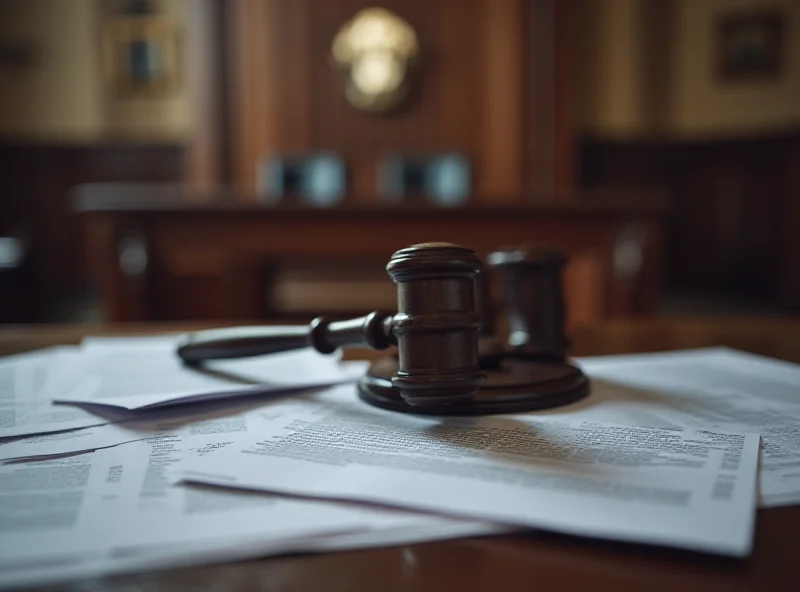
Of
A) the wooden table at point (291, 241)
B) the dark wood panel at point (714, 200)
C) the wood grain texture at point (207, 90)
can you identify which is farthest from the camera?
the dark wood panel at point (714, 200)

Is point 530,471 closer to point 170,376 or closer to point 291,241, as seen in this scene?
point 170,376

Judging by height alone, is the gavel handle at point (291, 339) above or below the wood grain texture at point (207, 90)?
below

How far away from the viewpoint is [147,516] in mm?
271

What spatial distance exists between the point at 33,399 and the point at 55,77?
201 inches

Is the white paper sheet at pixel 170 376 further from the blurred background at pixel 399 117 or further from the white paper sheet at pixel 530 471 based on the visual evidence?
the blurred background at pixel 399 117

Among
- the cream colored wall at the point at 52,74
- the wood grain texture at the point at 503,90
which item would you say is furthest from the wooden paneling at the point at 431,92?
the cream colored wall at the point at 52,74

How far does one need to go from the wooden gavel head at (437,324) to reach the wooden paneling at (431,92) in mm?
4100

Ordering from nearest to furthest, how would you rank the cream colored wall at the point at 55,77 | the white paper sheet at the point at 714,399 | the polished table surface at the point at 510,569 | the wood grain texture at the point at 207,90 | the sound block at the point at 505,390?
1. the polished table surface at the point at 510,569
2. the white paper sheet at the point at 714,399
3. the sound block at the point at 505,390
4. the wood grain texture at the point at 207,90
5. the cream colored wall at the point at 55,77

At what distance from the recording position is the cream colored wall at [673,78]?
4.77 m

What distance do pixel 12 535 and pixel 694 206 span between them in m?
5.53

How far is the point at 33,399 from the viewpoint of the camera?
0.52m

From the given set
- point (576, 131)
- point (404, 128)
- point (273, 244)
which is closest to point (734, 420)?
point (273, 244)

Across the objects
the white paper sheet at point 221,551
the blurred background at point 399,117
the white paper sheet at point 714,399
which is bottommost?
the white paper sheet at point 714,399

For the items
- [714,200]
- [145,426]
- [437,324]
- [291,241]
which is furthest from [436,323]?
[714,200]
